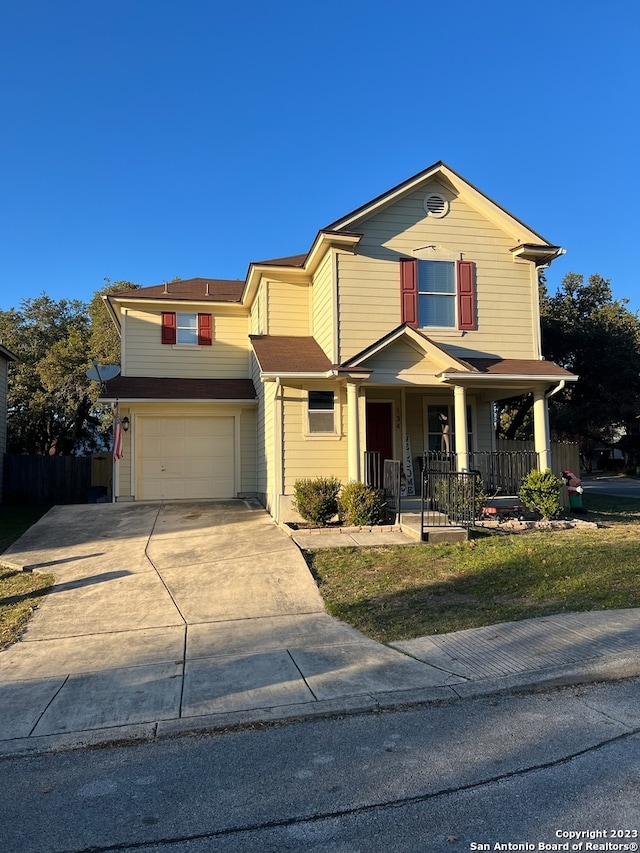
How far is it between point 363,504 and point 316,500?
3.08ft

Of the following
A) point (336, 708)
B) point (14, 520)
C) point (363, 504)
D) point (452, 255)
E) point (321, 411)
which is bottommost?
point (336, 708)

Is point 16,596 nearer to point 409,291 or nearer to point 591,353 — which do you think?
point 409,291

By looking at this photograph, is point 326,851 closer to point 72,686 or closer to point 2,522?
point 72,686

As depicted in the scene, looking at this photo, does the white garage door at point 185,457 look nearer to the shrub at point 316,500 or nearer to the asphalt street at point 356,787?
the shrub at point 316,500

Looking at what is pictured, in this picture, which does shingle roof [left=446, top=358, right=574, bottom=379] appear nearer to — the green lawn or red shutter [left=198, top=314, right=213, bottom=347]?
red shutter [left=198, top=314, right=213, bottom=347]

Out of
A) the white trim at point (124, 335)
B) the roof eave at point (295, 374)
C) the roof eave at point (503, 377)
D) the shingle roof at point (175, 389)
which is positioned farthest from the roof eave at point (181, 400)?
the roof eave at point (503, 377)

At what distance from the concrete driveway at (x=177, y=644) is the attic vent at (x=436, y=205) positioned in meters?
8.11

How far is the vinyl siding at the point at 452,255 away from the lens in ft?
42.9

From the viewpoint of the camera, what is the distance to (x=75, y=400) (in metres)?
25.3

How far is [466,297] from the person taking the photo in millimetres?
13695

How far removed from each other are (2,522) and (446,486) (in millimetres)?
10457

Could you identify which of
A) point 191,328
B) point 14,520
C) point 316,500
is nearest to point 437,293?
point 316,500

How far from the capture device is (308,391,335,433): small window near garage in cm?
1318

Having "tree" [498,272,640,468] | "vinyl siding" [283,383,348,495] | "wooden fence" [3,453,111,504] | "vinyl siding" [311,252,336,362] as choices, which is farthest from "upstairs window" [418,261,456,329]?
"tree" [498,272,640,468]
